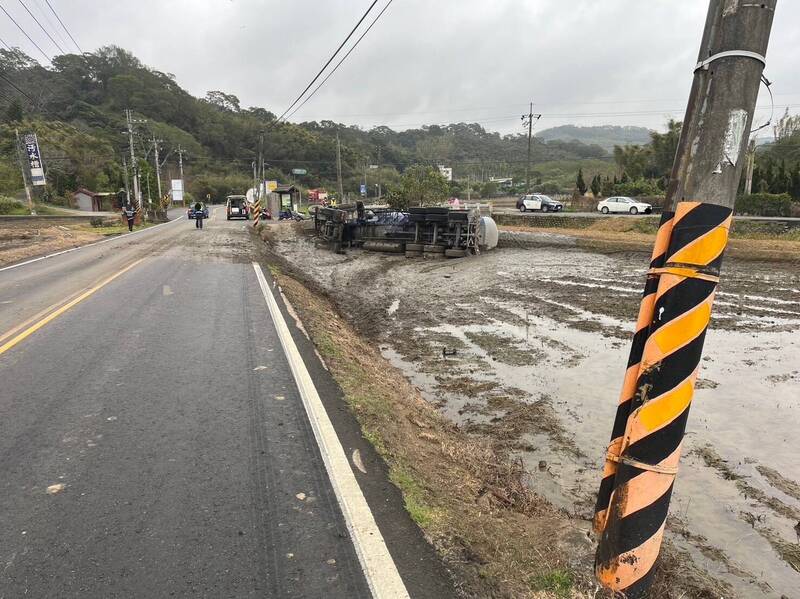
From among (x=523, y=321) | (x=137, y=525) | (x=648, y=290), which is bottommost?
(x=523, y=321)

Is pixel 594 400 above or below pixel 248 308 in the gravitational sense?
below

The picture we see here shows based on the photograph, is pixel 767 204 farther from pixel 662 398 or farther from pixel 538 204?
pixel 662 398

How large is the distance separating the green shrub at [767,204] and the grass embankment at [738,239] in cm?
729

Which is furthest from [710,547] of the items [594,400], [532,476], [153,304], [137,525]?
[153,304]

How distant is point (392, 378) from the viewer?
741 cm

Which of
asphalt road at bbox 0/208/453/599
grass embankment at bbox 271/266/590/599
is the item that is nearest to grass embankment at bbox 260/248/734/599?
grass embankment at bbox 271/266/590/599

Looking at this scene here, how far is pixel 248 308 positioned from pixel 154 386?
3.90m

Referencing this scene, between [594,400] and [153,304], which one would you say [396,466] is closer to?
[594,400]

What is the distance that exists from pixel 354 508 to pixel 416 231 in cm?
1966

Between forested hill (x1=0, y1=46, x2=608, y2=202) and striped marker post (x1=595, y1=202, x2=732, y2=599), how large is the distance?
212ft

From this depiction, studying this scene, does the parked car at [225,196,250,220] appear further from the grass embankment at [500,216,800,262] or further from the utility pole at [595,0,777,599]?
the utility pole at [595,0,777,599]

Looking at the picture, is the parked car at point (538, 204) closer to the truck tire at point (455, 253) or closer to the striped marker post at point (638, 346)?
the truck tire at point (455, 253)

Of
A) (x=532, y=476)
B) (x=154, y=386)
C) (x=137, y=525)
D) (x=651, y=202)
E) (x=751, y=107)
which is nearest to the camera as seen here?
(x=751, y=107)

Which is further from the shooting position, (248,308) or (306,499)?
(248,308)
